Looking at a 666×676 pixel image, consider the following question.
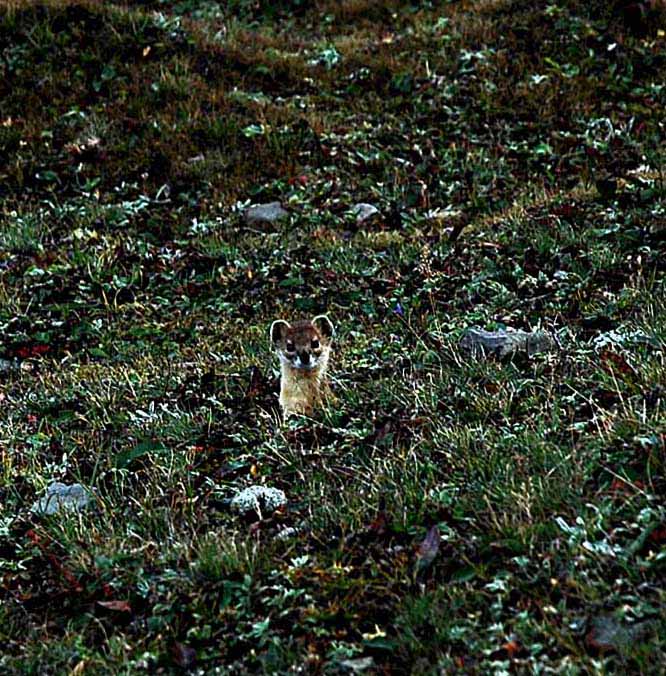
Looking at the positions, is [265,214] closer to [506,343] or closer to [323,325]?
[323,325]

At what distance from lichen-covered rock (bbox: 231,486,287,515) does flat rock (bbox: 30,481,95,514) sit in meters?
1.24

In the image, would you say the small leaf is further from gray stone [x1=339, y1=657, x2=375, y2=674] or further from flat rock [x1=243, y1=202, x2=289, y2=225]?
flat rock [x1=243, y1=202, x2=289, y2=225]

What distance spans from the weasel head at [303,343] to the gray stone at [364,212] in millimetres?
5732

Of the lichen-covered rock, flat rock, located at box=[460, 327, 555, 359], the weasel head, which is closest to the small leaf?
the lichen-covered rock

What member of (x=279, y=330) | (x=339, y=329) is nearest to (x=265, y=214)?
(x=339, y=329)

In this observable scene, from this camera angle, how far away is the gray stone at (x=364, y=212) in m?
15.5

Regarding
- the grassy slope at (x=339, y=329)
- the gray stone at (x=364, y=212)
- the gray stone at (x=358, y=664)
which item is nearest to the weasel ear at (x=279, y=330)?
the grassy slope at (x=339, y=329)

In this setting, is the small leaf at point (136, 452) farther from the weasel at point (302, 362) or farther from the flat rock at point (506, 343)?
the flat rock at point (506, 343)

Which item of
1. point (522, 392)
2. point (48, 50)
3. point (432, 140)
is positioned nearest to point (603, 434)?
point (522, 392)

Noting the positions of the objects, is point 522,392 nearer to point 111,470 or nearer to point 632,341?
point 632,341

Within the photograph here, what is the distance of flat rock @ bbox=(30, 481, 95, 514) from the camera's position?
7.79 metres

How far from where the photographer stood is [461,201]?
15.8m

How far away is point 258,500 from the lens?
Answer: 7.32m

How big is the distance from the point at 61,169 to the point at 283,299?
249 inches
